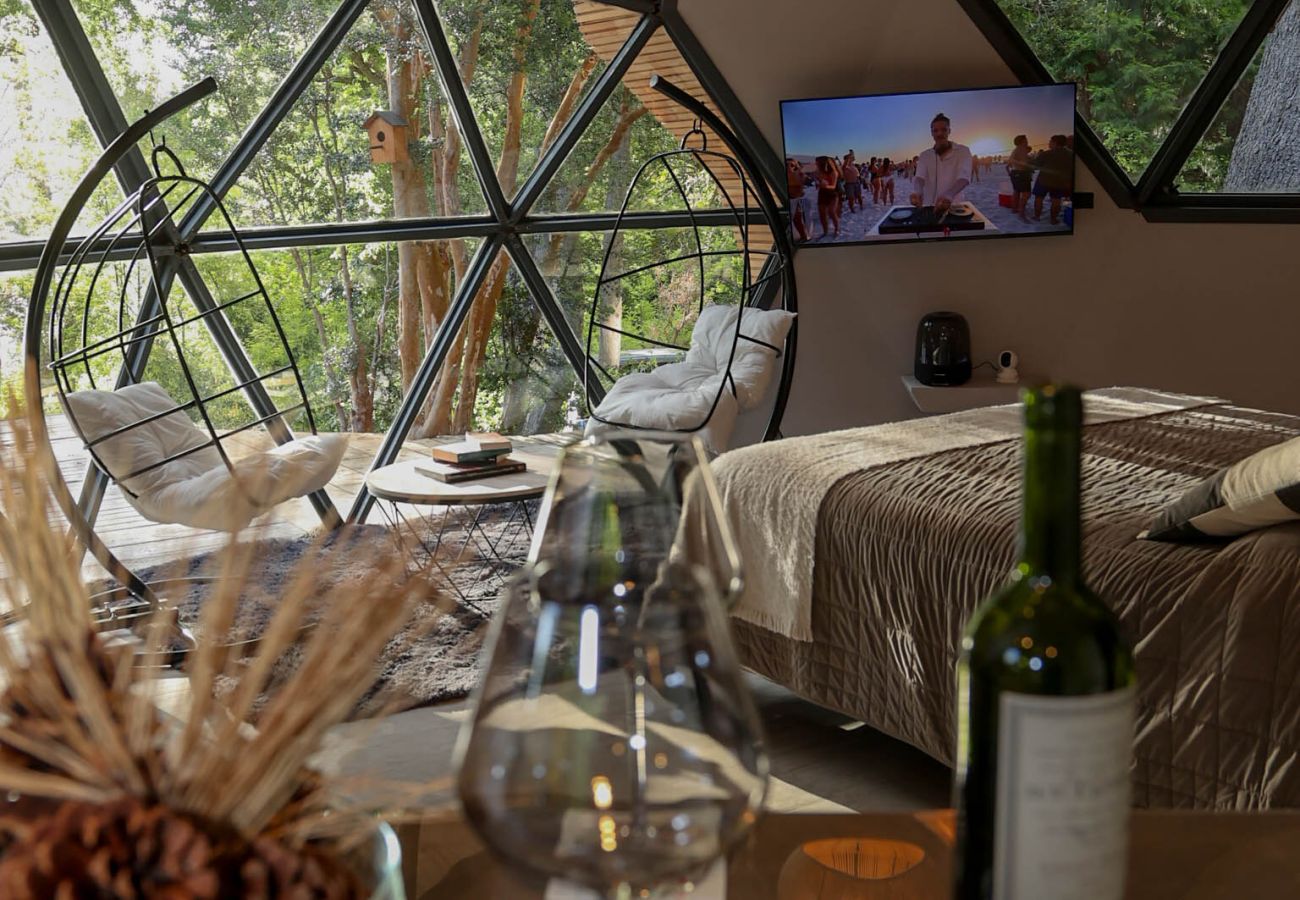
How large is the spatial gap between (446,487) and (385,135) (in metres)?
1.97

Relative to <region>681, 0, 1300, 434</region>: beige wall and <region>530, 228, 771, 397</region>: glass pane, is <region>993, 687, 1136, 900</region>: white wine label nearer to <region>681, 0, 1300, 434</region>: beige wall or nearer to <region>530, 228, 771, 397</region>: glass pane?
<region>530, 228, 771, 397</region>: glass pane

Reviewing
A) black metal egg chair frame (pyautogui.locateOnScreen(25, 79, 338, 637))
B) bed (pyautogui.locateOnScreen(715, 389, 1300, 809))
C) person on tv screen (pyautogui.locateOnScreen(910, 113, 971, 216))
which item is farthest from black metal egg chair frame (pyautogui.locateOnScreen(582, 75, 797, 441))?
bed (pyautogui.locateOnScreen(715, 389, 1300, 809))

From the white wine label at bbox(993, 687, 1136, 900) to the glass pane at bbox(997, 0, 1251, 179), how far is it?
6079mm

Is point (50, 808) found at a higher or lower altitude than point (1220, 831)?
higher

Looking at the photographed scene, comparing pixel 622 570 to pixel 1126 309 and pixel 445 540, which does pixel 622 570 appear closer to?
pixel 445 540

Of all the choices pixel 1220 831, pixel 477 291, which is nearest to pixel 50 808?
pixel 1220 831

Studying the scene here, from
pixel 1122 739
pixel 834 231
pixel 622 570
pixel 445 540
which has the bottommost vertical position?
pixel 445 540

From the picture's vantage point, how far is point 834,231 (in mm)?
6062

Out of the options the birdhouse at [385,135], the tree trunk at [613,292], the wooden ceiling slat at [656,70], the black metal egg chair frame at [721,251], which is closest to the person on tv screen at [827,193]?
the black metal egg chair frame at [721,251]

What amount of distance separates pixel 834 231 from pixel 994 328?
0.98 m

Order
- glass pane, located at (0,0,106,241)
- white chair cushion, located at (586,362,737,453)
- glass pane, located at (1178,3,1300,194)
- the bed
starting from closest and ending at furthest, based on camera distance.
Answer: the bed < glass pane, located at (0,0,106,241) < white chair cushion, located at (586,362,737,453) < glass pane, located at (1178,3,1300,194)

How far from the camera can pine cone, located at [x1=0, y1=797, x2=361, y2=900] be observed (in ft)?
1.68

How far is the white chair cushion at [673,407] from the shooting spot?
485 centimetres

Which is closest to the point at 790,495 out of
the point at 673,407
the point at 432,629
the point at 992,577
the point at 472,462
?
the point at 992,577
